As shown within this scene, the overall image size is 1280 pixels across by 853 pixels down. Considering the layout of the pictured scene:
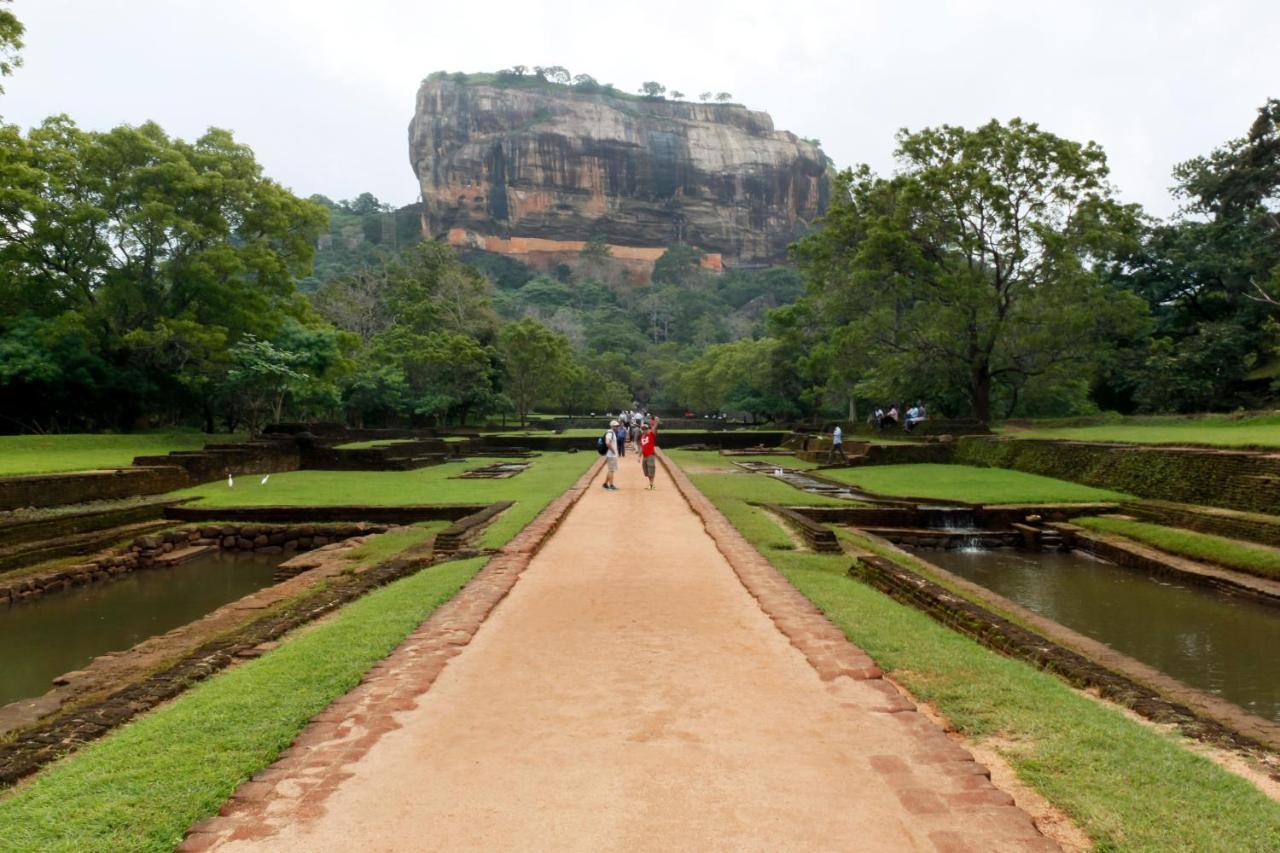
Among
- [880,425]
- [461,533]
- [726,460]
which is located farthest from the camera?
[880,425]

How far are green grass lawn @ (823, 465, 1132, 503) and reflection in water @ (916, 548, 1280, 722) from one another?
2.82 m

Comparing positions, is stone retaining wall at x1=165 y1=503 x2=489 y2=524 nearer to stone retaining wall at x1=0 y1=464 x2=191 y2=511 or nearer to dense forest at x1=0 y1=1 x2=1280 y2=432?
stone retaining wall at x1=0 y1=464 x2=191 y2=511

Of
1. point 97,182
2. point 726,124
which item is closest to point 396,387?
point 97,182

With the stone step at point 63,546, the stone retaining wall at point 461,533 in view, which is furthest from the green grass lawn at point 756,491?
the stone step at point 63,546

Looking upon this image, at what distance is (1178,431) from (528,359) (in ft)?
102

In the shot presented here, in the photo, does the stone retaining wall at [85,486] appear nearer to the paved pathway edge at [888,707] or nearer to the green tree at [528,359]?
the paved pathway edge at [888,707]

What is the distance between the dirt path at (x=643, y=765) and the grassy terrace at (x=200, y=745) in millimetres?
275

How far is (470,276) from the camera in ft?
203

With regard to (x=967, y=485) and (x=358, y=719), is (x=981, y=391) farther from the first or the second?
(x=358, y=719)

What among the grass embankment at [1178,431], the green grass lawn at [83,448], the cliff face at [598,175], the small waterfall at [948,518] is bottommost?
the small waterfall at [948,518]

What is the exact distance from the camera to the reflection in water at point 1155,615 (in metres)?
6.82

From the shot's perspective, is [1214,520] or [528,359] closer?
[1214,520]

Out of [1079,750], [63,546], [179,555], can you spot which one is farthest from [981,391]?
[63,546]

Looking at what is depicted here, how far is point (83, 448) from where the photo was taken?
70.7 ft
